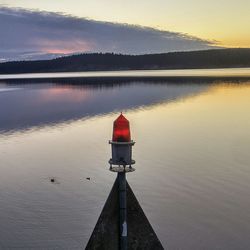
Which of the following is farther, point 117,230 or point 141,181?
point 141,181

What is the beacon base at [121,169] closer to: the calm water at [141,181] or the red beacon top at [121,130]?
the red beacon top at [121,130]

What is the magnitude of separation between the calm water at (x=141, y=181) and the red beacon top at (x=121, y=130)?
9971 mm

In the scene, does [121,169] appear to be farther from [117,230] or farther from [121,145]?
[117,230]

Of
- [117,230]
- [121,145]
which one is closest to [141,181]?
[117,230]

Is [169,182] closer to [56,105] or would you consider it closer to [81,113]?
[81,113]

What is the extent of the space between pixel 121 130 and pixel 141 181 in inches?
678

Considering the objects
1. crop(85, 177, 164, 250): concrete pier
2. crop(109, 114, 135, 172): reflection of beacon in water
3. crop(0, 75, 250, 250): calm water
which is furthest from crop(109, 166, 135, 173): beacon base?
crop(0, 75, 250, 250): calm water

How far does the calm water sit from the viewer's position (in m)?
15.9

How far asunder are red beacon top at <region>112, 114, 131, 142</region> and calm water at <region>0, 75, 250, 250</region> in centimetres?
997

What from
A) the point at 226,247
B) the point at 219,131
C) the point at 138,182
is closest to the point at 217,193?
the point at 138,182

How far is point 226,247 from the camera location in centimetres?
1455

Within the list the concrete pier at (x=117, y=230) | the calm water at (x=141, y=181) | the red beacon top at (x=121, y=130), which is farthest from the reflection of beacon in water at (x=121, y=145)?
the calm water at (x=141, y=181)

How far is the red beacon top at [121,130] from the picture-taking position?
5.39 m

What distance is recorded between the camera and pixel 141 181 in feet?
73.6
